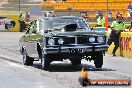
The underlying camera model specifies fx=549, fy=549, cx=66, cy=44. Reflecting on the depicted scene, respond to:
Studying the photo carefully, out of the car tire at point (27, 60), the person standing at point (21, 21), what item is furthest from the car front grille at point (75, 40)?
the person standing at point (21, 21)

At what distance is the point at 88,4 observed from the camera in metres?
50.9

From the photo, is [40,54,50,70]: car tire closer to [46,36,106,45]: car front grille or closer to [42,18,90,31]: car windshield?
[46,36,106,45]: car front grille

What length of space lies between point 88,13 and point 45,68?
108 ft

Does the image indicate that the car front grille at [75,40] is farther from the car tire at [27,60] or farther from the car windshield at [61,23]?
the car tire at [27,60]

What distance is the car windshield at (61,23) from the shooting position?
17.0 metres

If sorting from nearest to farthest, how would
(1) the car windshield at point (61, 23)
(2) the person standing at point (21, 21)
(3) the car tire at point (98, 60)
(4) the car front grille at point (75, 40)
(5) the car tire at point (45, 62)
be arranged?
1. (4) the car front grille at point (75, 40)
2. (5) the car tire at point (45, 62)
3. (3) the car tire at point (98, 60)
4. (1) the car windshield at point (61, 23)
5. (2) the person standing at point (21, 21)

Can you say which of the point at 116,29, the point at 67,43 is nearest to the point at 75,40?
the point at 67,43

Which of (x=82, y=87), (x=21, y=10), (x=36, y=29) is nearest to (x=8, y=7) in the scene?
(x=21, y=10)

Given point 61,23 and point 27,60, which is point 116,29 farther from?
point 61,23

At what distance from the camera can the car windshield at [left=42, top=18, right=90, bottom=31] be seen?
17044 mm

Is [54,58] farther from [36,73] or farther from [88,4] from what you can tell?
[88,4]

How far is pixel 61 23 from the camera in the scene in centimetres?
1720

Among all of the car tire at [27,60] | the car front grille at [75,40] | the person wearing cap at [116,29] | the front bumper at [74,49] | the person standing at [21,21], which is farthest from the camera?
→ the person standing at [21,21]

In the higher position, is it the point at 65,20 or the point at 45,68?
the point at 65,20
